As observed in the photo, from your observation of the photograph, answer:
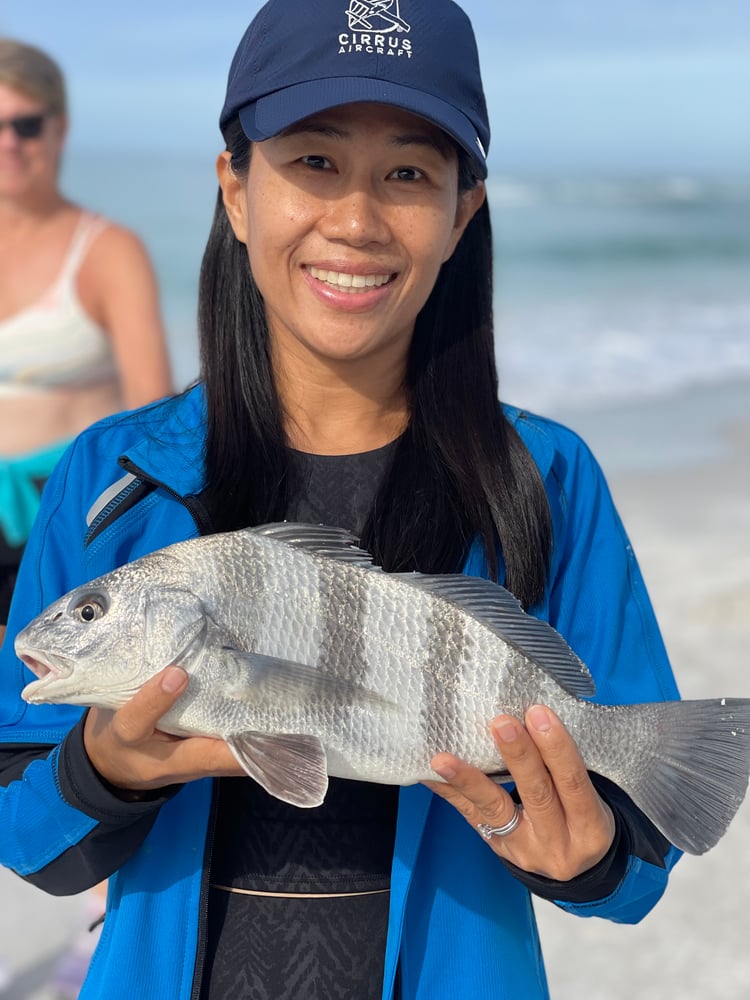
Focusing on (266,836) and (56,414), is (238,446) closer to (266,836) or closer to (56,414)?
(266,836)

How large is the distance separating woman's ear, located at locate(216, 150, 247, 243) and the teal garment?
1.72 metres

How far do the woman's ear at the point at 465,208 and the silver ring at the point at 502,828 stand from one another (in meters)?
0.87

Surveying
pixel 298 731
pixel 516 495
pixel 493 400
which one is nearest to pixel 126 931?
pixel 298 731

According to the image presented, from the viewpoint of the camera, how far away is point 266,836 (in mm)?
1821

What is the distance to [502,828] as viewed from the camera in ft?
5.44

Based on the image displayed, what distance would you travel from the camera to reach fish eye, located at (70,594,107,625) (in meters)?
1.62

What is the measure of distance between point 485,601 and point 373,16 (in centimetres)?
84

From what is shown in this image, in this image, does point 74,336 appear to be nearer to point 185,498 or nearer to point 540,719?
point 185,498

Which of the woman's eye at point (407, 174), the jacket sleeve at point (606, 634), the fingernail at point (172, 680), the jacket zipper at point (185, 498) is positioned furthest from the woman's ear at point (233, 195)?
the fingernail at point (172, 680)

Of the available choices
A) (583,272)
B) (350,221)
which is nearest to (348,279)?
(350,221)

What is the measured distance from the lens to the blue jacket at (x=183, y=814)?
1.73 metres

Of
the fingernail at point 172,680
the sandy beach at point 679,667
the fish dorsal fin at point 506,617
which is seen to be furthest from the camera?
the sandy beach at point 679,667

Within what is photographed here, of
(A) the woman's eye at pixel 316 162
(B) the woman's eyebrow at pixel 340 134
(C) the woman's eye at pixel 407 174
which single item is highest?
(B) the woman's eyebrow at pixel 340 134

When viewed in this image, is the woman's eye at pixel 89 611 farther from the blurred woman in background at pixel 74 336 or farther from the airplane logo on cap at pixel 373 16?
the blurred woman in background at pixel 74 336
